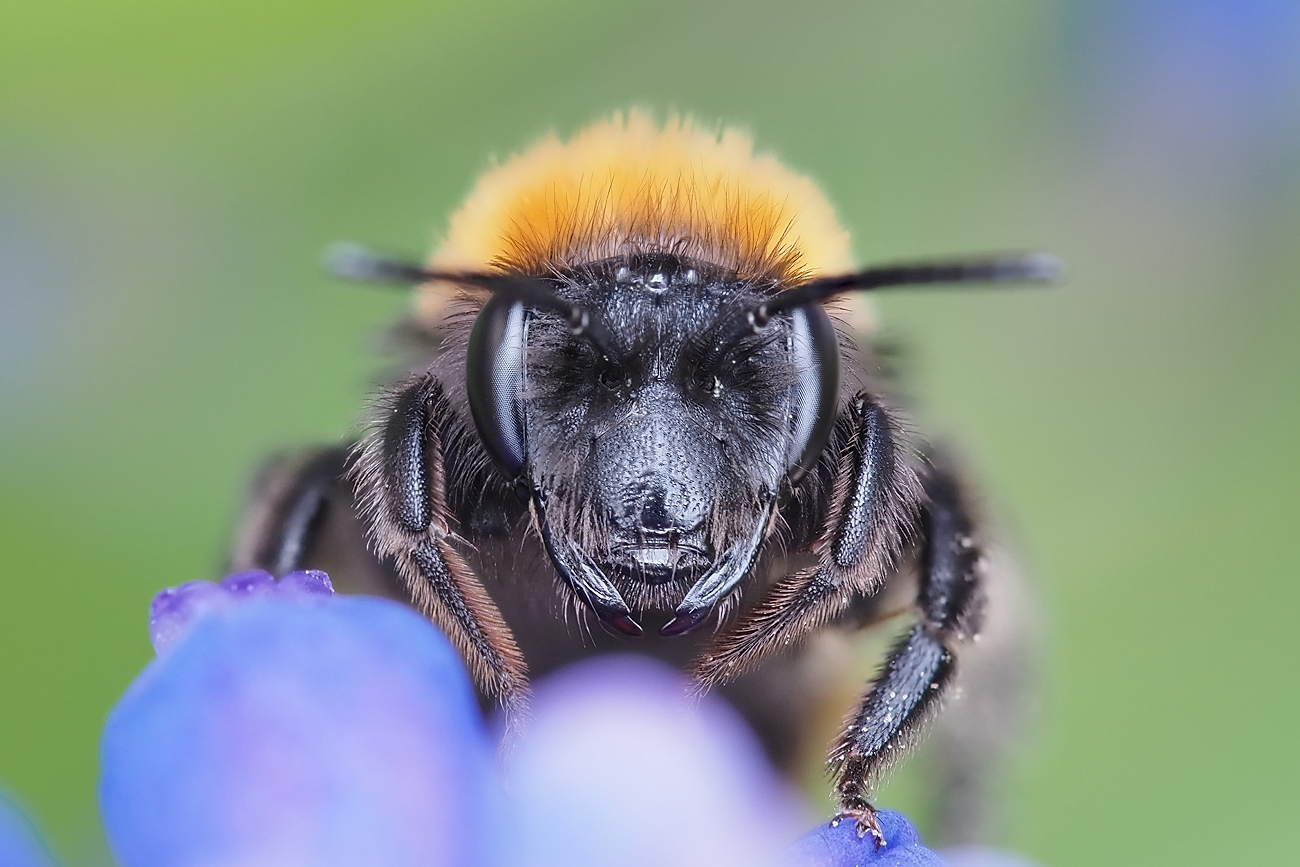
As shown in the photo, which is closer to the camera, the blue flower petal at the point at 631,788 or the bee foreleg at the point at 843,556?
the blue flower petal at the point at 631,788

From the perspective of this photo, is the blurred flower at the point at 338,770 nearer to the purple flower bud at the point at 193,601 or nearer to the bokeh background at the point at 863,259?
the purple flower bud at the point at 193,601

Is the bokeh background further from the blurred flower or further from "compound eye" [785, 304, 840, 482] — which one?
the blurred flower

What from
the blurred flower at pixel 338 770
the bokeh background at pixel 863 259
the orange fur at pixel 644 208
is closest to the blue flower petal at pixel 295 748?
the blurred flower at pixel 338 770

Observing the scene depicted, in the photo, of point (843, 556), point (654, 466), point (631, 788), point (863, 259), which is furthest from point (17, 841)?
point (863, 259)

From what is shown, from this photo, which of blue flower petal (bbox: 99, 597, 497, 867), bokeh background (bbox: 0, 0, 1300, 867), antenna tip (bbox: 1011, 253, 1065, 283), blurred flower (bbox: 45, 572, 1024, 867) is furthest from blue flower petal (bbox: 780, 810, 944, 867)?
bokeh background (bbox: 0, 0, 1300, 867)

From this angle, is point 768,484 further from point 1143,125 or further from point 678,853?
point 1143,125
